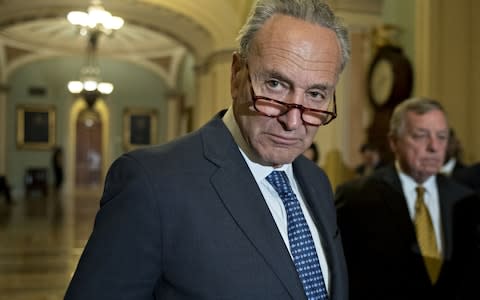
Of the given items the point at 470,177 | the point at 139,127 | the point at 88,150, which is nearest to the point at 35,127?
the point at 88,150

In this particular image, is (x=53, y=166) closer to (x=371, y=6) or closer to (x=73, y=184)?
(x=73, y=184)

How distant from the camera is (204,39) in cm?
1283

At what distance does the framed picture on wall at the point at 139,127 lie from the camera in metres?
22.1

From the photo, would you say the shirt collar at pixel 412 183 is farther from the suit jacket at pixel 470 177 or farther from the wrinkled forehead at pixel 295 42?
the wrinkled forehead at pixel 295 42

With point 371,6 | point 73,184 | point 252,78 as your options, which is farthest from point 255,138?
point 73,184

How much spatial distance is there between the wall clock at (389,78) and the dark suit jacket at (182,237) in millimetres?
4704

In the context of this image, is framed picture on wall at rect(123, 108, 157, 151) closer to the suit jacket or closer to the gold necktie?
the suit jacket

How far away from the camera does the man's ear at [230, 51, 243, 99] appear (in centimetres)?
128

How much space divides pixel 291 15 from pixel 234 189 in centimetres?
41

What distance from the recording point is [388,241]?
2.31m

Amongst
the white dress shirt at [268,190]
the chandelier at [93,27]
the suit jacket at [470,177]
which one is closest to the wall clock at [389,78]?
the suit jacket at [470,177]

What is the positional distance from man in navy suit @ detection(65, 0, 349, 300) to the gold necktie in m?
1.18

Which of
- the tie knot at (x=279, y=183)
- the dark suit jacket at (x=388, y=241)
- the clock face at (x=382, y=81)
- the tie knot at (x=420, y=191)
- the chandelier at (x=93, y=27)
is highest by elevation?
the chandelier at (x=93, y=27)

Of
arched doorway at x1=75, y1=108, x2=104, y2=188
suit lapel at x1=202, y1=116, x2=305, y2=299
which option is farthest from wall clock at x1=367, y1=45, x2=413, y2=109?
arched doorway at x1=75, y1=108, x2=104, y2=188
